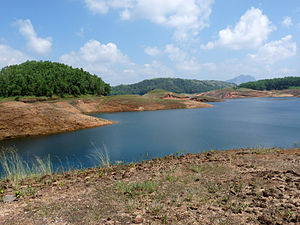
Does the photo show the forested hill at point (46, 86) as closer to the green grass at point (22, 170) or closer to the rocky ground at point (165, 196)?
the green grass at point (22, 170)

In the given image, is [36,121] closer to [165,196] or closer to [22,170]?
[22,170]

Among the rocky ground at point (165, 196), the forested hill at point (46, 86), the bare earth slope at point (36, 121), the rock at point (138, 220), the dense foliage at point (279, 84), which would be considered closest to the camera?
the rock at point (138, 220)

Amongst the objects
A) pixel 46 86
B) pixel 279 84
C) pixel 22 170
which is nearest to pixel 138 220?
pixel 22 170

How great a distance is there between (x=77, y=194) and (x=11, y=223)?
2.34m

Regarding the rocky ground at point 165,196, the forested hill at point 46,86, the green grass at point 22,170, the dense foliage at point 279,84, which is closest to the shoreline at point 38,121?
the green grass at point 22,170

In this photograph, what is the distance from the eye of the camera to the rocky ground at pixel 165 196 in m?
5.91

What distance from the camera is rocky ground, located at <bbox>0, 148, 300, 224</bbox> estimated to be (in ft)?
19.4

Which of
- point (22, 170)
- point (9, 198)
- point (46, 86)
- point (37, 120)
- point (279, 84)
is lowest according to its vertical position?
point (22, 170)

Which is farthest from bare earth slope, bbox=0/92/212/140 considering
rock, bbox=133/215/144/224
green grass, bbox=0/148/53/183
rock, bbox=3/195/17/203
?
rock, bbox=133/215/144/224

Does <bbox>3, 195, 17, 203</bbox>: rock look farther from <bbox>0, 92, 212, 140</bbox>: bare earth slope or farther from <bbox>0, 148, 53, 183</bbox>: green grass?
<bbox>0, 92, 212, 140</bbox>: bare earth slope

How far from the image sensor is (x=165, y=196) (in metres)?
7.34

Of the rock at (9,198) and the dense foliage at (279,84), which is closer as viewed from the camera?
the rock at (9,198)

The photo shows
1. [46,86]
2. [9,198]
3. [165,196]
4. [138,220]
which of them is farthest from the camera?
[46,86]

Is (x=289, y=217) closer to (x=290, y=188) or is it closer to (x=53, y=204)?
(x=290, y=188)
